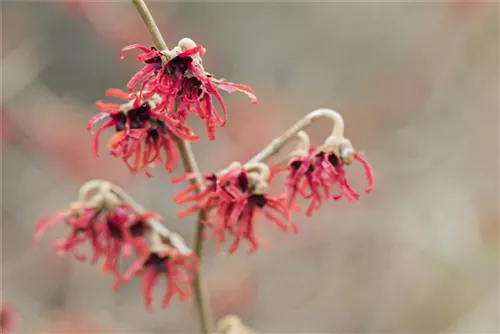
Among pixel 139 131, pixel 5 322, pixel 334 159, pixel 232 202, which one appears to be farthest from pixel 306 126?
pixel 5 322

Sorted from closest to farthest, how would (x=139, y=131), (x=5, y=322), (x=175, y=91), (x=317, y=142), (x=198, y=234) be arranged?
1. (x=175, y=91)
2. (x=139, y=131)
3. (x=198, y=234)
4. (x=5, y=322)
5. (x=317, y=142)

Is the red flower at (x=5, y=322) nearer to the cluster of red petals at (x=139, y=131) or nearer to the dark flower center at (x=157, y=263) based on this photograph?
the dark flower center at (x=157, y=263)

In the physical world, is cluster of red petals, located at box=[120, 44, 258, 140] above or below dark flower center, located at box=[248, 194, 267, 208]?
above

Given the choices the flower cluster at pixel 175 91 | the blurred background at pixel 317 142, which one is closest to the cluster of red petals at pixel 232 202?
the flower cluster at pixel 175 91

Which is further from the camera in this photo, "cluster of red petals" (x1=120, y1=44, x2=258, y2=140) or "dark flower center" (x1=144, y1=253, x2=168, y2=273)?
"dark flower center" (x1=144, y1=253, x2=168, y2=273)

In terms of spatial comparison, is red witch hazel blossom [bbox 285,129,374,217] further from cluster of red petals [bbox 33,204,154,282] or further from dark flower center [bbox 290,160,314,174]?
cluster of red petals [bbox 33,204,154,282]

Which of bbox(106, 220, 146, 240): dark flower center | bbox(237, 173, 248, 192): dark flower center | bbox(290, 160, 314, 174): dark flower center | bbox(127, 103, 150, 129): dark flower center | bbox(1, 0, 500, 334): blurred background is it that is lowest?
bbox(237, 173, 248, 192): dark flower center

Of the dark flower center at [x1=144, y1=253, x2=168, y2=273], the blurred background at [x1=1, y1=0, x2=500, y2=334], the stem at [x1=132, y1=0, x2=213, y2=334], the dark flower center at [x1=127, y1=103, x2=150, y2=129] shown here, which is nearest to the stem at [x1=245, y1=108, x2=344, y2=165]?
the stem at [x1=132, y1=0, x2=213, y2=334]

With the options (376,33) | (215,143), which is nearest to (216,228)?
(215,143)

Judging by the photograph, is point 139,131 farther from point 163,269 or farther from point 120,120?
point 163,269
